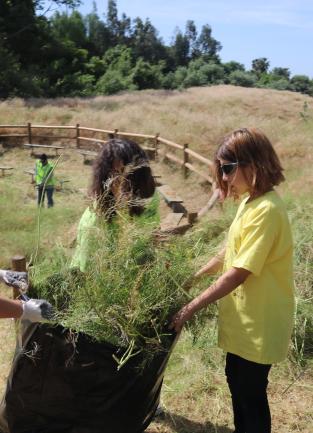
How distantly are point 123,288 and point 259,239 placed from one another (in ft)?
1.88

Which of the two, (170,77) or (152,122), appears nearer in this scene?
(152,122)

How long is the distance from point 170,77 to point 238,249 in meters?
39.6

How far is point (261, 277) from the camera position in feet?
5.83

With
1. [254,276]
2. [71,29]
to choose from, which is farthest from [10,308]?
[71,29]

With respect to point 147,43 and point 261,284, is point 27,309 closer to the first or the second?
point 261,284

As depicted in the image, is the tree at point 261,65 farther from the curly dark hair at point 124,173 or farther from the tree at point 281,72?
the curly dark hair at point 124,173

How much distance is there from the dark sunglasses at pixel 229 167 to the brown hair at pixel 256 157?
0.6 inches

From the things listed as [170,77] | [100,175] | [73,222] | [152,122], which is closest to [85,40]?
[170,77]

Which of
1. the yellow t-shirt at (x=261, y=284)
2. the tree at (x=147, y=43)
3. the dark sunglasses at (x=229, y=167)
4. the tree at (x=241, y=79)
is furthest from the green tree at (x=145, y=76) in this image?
the yellow t-shirt at (x=261, y=284)

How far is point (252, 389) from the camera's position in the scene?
1918mm

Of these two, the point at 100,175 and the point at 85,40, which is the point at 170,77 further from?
the point at 100,175

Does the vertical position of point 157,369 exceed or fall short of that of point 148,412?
it exceeds it

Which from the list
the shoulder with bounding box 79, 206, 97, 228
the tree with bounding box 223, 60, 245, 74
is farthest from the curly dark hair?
the tree with bounding box 223, 60, 245, 74

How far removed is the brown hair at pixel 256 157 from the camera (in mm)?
1742
